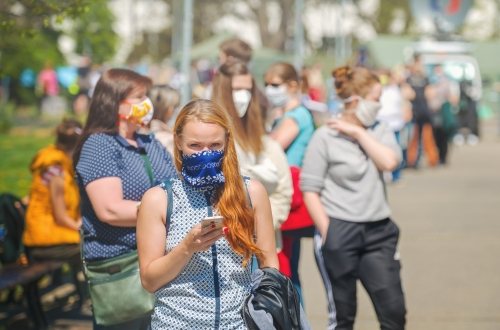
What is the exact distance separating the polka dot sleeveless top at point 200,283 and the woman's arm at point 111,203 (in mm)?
1070

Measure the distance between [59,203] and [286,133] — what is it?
65.6 inches

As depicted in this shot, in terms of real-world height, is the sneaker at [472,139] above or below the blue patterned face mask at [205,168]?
below

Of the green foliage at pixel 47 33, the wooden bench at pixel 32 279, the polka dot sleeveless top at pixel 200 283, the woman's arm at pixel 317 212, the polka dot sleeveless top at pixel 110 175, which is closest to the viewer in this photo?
the polka dot sleeveless top at pixel 200 283

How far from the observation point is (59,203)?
7926mm

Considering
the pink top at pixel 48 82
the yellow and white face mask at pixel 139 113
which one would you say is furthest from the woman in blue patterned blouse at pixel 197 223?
the pink top at pixel 48 82

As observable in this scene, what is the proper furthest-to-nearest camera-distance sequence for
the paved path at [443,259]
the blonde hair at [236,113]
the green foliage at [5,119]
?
the green foliage at [5,119], the paved path at [443,259], the blonde hair at [236,113]

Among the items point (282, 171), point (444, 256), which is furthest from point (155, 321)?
point (444, 256)

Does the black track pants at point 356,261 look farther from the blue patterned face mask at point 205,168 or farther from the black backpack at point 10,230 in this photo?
the black backpack at point 10,230

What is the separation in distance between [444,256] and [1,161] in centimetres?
1165

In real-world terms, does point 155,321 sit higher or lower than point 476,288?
higher

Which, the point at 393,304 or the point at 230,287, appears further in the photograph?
the point at 393,304

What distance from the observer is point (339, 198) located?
6.45m

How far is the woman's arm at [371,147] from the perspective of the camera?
6.35 m

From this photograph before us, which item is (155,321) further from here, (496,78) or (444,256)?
(496,78)
